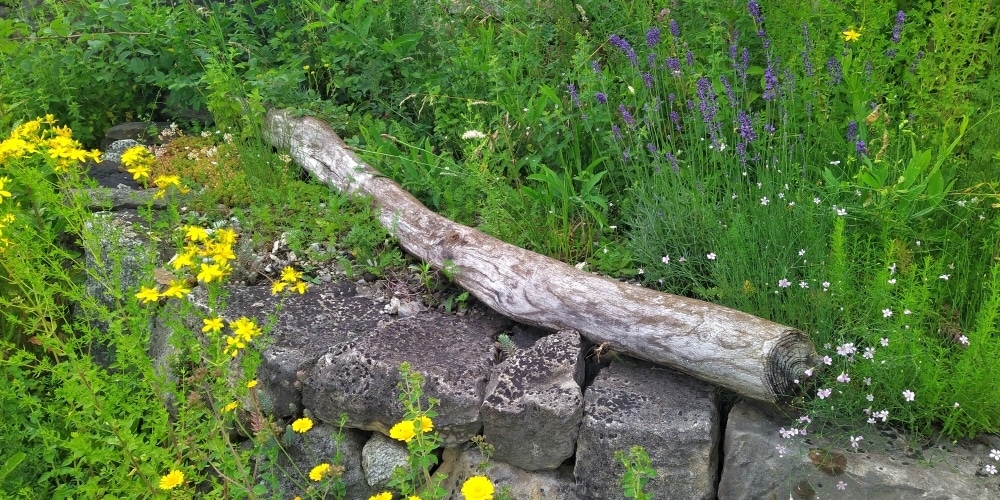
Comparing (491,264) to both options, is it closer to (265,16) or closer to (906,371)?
(906,371)

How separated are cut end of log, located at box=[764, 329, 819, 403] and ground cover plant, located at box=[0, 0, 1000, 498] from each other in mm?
68

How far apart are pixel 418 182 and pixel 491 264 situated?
2.94 ft

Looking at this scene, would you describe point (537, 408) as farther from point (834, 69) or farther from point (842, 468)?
point (834, 69)

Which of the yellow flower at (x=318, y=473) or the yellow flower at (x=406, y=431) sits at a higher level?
the yellow flower at (x=406, y=431)

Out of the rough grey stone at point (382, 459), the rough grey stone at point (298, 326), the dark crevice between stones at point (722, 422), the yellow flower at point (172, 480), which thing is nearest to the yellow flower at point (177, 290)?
the rough grey stone at point (298, 326)

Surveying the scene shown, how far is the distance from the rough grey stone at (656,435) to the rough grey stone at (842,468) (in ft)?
0.32

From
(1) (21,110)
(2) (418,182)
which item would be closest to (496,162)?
(2) (418,182)

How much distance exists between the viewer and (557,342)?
3275mm

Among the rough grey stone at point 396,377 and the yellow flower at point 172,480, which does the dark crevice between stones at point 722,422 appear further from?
the yellow flower at point 172,480

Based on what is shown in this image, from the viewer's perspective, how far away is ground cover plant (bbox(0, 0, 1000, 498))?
9.52 ft

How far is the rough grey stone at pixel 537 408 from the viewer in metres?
3.03

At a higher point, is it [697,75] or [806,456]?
[697,75]

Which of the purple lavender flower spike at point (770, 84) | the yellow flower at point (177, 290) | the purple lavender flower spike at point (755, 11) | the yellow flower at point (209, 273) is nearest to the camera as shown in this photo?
the yellow flower at point (209, 273)

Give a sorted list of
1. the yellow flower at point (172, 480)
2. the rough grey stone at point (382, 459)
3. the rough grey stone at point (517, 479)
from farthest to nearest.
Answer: the rough grey stone at point (382, 459) → the rough grey stone at point (517, 479) → the yellow flower at point (172, 480)
